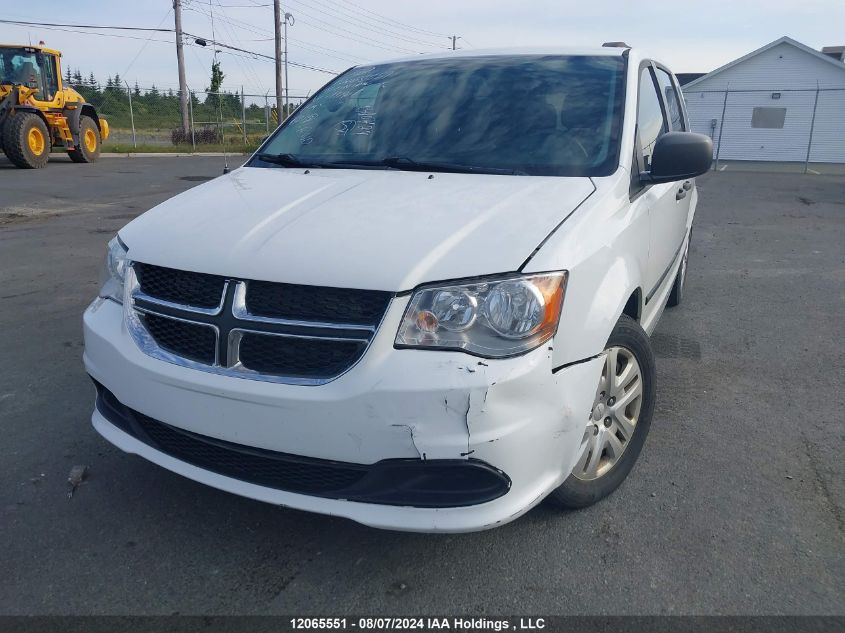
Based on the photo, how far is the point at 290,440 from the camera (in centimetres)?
214

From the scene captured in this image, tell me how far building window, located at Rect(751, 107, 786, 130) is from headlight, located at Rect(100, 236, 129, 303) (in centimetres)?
3323

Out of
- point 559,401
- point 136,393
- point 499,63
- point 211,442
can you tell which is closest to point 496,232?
point 559,401

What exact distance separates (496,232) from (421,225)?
0.26 m

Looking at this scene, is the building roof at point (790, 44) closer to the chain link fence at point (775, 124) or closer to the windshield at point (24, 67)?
the chain link fence at point (775, 124)

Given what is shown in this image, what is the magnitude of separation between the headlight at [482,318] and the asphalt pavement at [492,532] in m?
0.83

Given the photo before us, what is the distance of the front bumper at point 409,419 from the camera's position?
203 centimetres

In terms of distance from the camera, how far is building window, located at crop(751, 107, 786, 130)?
30.6m

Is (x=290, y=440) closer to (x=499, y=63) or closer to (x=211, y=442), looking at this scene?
(x=211, y=442)

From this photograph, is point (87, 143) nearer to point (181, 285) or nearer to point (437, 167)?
point (437, 167)

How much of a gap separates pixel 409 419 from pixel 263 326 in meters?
0.54

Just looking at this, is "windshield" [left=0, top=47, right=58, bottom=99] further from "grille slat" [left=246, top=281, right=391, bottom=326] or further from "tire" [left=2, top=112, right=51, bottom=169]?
"grille slat" [left=246, top=281, right=391, bottom=326]

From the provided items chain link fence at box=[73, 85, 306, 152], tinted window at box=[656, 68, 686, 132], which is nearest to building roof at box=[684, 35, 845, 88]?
chain link fence at box=[73, 85, 306, 152]

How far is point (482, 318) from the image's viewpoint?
2.12 m

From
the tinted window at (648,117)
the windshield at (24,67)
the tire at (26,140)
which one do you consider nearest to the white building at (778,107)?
the windshield at (24,67)
